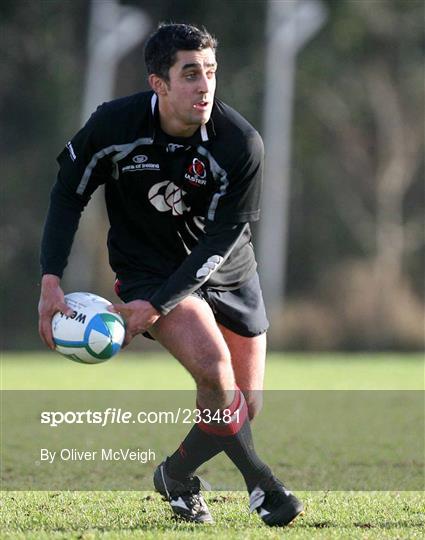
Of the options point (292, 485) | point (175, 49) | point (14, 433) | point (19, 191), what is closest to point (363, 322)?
point (19, 191)

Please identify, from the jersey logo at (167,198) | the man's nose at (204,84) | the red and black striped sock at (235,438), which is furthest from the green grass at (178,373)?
the man's nose at (204,84)

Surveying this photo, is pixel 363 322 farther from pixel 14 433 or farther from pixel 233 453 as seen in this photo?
pixel 233 453

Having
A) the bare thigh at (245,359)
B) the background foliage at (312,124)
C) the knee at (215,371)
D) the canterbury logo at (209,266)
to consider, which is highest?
the canterbury logo at (209,266)

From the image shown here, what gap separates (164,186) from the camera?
623cm

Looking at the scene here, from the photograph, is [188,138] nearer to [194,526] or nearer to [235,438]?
[235,438]

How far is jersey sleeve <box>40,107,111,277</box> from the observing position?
20.2ft

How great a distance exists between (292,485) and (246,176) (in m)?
2.45

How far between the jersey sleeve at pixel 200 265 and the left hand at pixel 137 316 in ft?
0.12

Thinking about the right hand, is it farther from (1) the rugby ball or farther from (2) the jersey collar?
(2) the jersey collar

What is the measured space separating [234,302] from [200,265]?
57 centimetres

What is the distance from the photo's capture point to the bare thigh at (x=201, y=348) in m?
5.98

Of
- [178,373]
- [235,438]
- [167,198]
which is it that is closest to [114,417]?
[178,373]

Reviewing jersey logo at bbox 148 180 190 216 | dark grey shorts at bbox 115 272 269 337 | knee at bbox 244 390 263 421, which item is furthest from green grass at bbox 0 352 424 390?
jersey logo at bbox 148 180 190 216

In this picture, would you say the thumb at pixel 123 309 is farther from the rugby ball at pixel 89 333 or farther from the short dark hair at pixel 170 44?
the short dark hair at pixel 170 44
